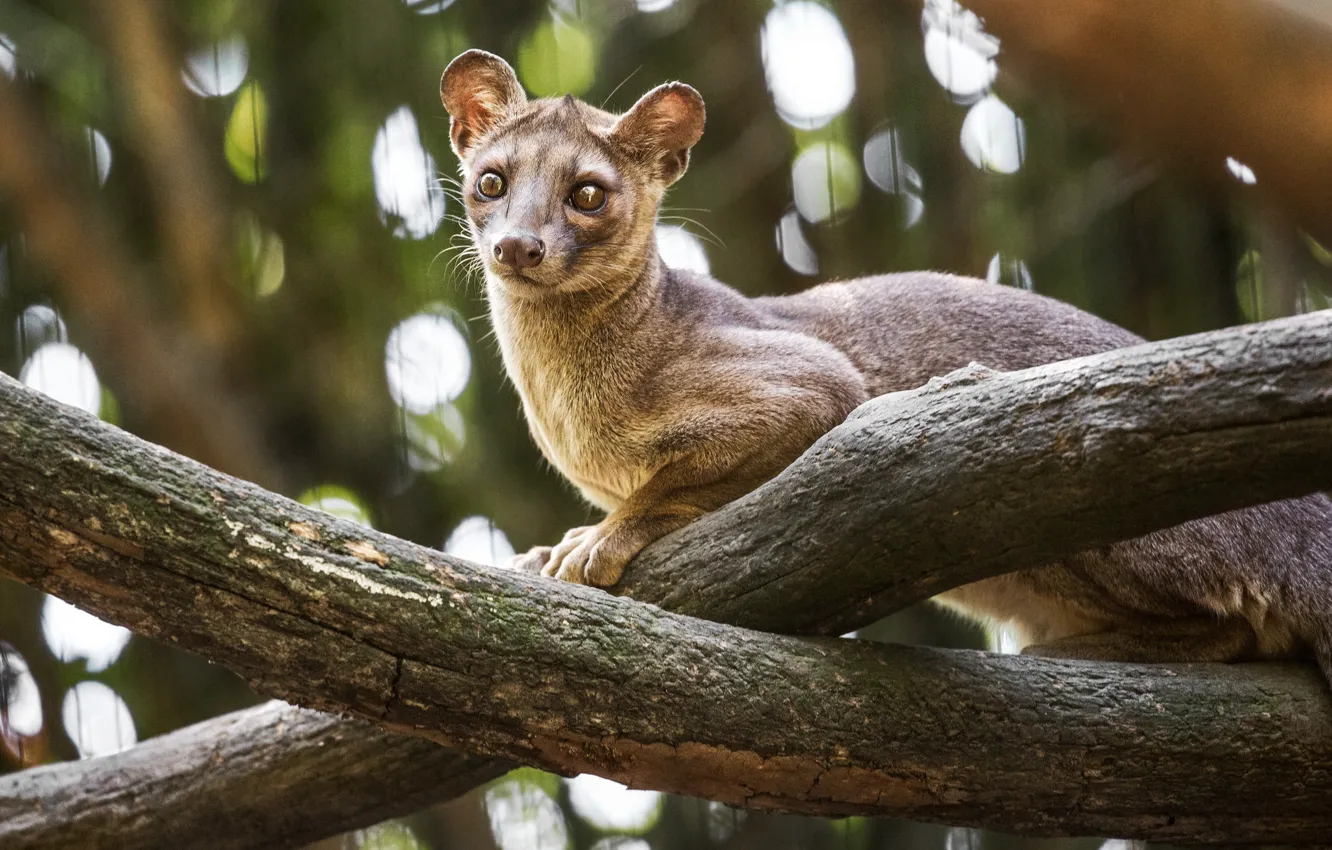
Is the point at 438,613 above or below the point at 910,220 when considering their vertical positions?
below

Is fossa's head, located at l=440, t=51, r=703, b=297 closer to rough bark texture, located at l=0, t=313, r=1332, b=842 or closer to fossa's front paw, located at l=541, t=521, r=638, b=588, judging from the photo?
fossa's front paw, located at l=541, t=521, r=638, b=588

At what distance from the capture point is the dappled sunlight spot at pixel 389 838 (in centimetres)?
618

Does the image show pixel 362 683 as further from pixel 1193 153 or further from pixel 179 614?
pixel 1193 153

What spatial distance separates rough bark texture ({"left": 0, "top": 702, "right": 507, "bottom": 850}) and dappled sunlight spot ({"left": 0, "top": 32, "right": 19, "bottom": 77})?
12.0ft

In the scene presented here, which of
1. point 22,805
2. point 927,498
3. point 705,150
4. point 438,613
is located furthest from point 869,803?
point 705,150

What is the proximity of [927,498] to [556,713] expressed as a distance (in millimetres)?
923

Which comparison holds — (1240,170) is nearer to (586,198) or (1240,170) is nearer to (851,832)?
(586,198)

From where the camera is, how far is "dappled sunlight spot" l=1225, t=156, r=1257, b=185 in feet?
11.7

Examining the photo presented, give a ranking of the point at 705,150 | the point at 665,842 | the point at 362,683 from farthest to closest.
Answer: the point at 705,150 < the point at 665,842 < the point at 362,683

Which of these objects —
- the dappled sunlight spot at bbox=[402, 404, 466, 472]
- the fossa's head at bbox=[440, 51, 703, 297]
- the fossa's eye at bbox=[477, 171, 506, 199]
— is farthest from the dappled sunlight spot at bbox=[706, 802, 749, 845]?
the fossa's eye at bbox=[477, 171, 506, 199]

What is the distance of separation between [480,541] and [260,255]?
6.16ft

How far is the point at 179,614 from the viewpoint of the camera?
8.75ft

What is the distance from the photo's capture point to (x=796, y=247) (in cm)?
675

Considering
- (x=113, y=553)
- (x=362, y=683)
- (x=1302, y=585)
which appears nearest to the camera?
(x=113, y=553)
